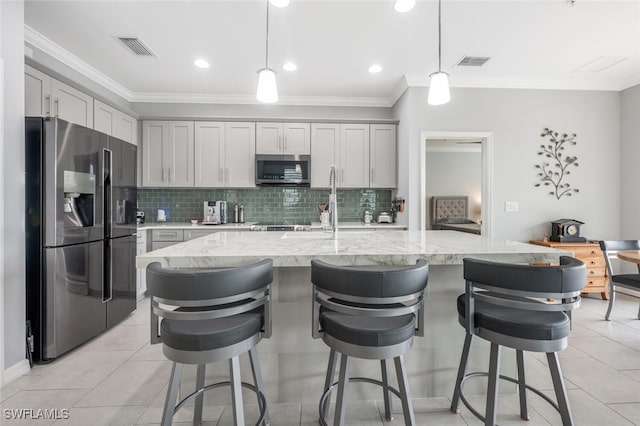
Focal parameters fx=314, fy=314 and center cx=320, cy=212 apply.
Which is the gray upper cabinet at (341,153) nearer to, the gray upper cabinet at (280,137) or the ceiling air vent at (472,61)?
the gray upper cabinet at (280,137)

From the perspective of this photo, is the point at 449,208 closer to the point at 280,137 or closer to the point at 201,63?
the point at 280,137

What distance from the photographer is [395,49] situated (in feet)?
10.4

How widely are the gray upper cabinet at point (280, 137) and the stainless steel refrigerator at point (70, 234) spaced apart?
180cm

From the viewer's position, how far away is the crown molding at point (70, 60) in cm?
286

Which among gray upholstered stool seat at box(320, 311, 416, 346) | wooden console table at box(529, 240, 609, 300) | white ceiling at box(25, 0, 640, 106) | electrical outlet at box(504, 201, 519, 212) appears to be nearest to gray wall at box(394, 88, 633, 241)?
electrical outlet at box(504, 201, 519, 212)

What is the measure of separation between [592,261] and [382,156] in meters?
2.81

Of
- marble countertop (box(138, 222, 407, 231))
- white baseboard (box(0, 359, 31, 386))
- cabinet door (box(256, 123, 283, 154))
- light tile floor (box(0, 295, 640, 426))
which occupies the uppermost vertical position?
cabinet door (box(256, 123, 283, 154))

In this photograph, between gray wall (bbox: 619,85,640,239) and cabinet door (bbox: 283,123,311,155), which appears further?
cabinet door (bbox: 283,123,311,155)

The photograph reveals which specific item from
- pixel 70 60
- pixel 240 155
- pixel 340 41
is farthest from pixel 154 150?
pixel 340 41

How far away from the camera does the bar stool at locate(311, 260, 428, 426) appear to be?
1.15 meters

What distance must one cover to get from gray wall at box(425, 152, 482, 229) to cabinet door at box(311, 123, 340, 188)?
4.01 meters

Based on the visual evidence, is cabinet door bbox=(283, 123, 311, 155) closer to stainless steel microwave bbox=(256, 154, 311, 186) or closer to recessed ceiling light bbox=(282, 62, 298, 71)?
stainless steel microwave bbox=(256, 154, 311, 186)

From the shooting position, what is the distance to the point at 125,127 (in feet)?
13.0

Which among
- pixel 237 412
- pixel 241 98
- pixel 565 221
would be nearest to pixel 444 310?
pixel 237 412
